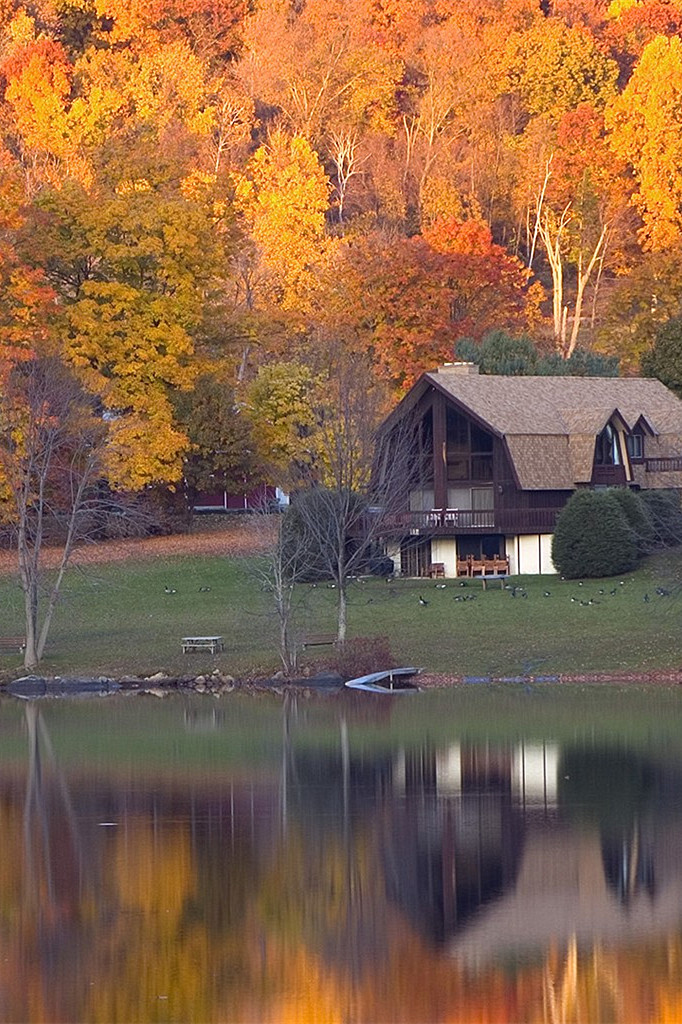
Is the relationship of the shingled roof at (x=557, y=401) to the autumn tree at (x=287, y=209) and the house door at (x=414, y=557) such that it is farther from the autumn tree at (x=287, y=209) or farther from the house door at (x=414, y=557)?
the autumn tree at (x=287, y=209)

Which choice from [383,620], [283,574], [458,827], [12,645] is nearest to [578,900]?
[458,827]

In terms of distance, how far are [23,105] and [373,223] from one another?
2438 cm

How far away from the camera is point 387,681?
1898 inches

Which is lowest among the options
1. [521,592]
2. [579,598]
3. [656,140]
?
[579,598]

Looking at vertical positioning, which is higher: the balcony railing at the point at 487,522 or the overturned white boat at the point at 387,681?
the balcony railing at the point at 487,522

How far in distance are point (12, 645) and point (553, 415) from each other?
80.8 feet

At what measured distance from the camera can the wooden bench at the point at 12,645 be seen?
53.4 meters

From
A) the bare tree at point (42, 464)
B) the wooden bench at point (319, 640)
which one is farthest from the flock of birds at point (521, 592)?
the bare tree at point (42, 464)

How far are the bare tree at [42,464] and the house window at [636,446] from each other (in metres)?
19.4

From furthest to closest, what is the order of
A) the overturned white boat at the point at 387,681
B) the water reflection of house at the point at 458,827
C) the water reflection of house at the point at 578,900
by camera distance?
the overturned white boat at the point at 387,681, the water reflection of house at the point at 458,827, the water reflection of house at the point at 578,900

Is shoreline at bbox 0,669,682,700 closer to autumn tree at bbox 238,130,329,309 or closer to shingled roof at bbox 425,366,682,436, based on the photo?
shingled roof at bbox 425,366,682,436

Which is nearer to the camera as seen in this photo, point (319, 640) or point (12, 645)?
point (319, 640)

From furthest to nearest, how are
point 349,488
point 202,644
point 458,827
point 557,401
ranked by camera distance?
1. point 557,401
2. point 349,488
3. point 202,644
4. point 458,827

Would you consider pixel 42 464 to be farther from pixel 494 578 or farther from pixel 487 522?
pixel 487 522
